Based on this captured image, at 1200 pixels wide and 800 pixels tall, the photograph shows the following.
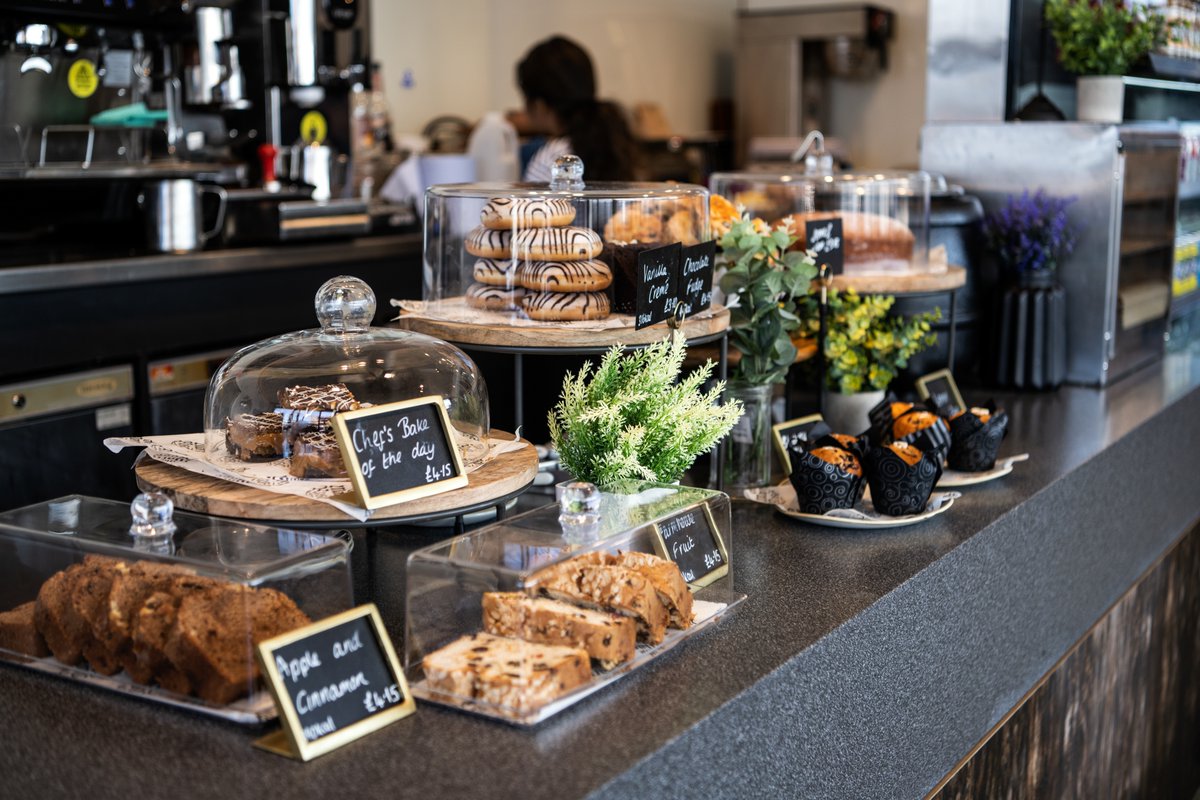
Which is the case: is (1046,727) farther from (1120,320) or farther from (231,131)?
(231,131)

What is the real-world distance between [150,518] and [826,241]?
1.39 metres

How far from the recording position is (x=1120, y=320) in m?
3.15

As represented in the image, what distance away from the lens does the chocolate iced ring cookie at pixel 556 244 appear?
1.95 meters

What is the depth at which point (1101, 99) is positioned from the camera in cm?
330

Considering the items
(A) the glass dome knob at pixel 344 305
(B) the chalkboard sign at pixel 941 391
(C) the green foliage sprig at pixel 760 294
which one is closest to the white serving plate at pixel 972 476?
(B) the chalkboard sign at pixel 941 391

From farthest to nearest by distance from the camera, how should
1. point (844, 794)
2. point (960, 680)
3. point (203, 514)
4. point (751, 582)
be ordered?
point (960, 680) < point (751, 582) < point (844, 794) < point (203, 514)

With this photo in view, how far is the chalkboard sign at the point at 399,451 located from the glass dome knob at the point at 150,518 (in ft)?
0.60

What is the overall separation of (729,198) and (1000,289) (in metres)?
0.70

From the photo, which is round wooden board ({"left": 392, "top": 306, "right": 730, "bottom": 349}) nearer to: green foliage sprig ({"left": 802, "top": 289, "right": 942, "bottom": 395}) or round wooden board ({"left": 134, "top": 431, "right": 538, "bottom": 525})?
round wooden board ({"left": 134, "top": 431, "right": 538, "bottom": 525})

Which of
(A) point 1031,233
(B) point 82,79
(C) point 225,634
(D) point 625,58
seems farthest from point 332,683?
(D) point 625,58

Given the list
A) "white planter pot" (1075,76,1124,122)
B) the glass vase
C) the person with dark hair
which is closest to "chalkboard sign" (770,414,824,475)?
the glass vase

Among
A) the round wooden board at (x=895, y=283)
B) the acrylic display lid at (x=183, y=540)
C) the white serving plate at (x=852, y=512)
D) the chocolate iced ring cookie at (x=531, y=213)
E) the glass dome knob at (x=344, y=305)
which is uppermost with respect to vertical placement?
the chocolate iced ring cookie at (x=531, y=213)

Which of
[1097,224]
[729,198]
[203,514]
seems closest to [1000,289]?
[1097,224]

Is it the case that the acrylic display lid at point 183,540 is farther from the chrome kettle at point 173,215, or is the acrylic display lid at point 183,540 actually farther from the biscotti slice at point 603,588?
the chrome kettle at point 173,215
